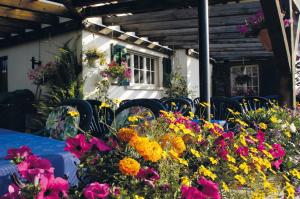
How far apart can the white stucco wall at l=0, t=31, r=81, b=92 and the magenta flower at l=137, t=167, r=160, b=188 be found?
537cm

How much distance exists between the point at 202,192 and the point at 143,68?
709cm

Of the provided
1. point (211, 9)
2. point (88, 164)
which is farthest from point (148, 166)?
point (211, 9)

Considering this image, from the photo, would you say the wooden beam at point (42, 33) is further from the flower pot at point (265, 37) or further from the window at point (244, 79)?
the window at point (244, 79)

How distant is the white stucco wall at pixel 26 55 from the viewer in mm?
6566

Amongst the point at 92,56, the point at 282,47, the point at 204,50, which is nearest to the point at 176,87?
the point at 92,56

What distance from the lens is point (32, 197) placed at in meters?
0.86

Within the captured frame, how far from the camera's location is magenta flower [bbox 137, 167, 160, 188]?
1.05 m

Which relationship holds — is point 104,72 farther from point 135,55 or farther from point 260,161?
point 260,161

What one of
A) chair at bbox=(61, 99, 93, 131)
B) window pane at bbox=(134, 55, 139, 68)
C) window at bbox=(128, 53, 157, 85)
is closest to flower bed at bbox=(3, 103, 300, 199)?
chair at bbox=(61, 99, 93, 131)

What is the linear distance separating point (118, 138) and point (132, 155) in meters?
0.09

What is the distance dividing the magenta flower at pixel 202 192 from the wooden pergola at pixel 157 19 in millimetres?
2654

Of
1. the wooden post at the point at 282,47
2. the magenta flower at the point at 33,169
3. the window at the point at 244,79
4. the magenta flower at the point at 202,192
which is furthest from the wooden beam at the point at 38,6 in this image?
the window at the point at 244,79

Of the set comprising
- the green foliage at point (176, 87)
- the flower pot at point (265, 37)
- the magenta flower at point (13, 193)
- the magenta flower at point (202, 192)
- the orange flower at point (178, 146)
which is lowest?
the magenta flower at point (202, 192)

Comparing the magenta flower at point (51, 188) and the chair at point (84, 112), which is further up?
the chair at point (84, 112)
